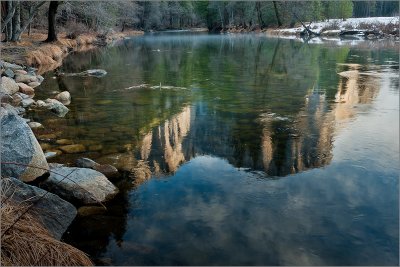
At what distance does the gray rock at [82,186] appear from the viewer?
244 inches

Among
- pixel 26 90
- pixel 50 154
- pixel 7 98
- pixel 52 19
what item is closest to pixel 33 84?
pixel 26 90

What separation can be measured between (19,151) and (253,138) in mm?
5029

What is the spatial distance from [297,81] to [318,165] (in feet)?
30.7

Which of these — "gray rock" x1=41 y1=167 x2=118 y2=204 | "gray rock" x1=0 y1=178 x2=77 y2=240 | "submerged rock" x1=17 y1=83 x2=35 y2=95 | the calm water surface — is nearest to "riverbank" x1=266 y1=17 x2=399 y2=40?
the calm water surface

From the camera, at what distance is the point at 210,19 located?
97438mm

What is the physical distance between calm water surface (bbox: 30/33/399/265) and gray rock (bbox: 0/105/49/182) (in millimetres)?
1421

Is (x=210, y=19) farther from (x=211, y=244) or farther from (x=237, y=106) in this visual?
(x=211, y=244)

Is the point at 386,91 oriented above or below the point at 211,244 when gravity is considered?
above

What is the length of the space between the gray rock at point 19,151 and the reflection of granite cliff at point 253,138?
2247 millimetres

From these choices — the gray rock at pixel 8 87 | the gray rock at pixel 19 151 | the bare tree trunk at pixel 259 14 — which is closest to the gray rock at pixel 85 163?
the gray rock at pixel 19 151

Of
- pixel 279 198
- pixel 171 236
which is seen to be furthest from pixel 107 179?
pixel 279 198

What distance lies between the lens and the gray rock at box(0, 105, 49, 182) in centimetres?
628

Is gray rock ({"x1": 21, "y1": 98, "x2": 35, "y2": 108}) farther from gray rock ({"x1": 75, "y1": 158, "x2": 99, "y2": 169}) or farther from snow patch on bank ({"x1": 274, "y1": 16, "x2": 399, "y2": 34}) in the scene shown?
snow patch on bank ({"x1": 274, "y1": 16, "x2": 399, "y2": 34})

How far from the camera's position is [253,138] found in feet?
30.5
